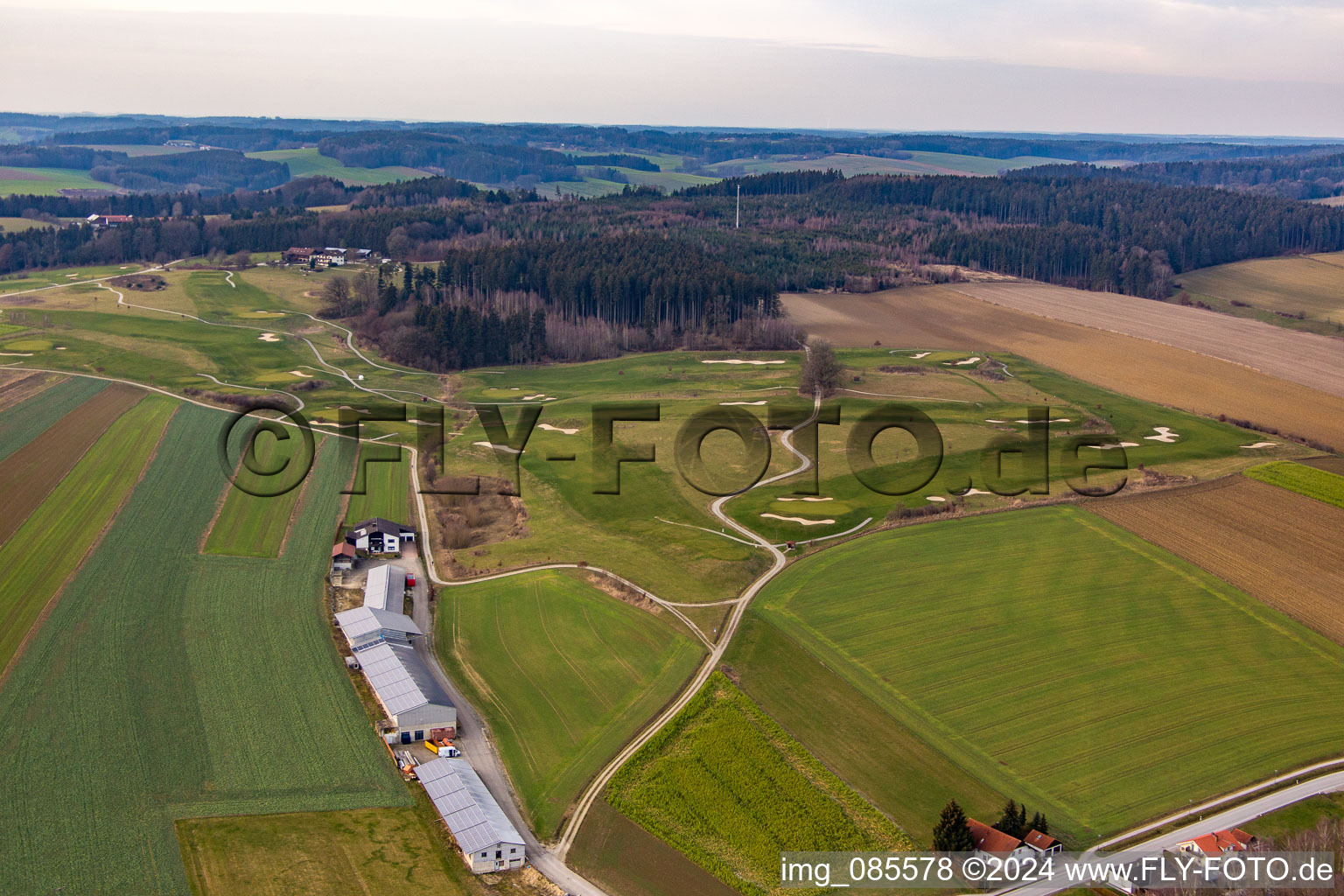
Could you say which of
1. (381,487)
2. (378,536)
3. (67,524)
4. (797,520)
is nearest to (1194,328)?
(797,520)

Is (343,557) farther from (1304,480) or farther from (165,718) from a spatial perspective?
(1304,480)

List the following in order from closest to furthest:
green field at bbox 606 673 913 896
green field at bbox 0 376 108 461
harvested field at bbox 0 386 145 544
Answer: green field at bbox 606 673 913 896
harvested field at bbox 0 386 145 544
green field at bbox 0 376 108 461

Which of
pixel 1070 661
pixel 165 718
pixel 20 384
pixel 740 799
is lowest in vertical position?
pixel 740 799

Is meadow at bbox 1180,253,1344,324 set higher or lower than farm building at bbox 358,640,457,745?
higher

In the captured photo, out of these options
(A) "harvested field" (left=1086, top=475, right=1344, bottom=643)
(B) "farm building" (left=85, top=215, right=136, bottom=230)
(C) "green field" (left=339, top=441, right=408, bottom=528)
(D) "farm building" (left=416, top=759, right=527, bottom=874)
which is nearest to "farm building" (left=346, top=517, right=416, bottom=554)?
(C) "green field" (left=339, top=441, right=408, bottom=528)

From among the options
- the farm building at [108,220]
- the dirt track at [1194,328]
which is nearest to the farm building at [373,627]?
the dirt track at [1194,328]

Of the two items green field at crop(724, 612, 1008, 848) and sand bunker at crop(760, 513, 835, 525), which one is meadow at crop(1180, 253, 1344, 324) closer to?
sand bunker at crop(760, 513, 835, 525)

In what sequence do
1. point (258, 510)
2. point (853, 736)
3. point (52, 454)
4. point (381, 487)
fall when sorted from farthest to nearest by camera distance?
point (52, 454) < point (381, 487) < point (258, 510) < point (853, 736)
